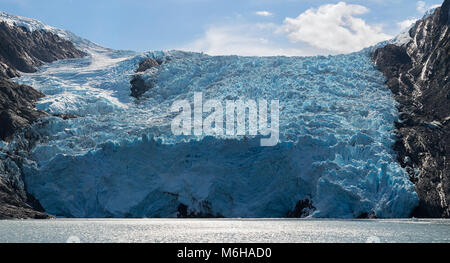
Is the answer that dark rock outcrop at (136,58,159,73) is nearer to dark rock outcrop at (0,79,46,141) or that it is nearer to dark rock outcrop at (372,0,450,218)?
dark rock outcrop at (0,79,46,141)

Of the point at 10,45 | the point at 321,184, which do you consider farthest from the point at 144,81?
the point at 321,184

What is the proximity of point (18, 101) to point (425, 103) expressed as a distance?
3920 centimetres

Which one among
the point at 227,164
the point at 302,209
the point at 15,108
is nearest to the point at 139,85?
the point at 15,108

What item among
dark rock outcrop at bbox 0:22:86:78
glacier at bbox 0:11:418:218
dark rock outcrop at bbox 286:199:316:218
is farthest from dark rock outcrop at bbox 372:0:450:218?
dark rock outcrop at bbox 0:22:86:78

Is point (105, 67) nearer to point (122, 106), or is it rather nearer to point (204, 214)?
point (122, 106)

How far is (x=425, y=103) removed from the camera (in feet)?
198

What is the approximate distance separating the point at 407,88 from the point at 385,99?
14.3 ft

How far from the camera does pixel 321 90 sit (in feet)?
203

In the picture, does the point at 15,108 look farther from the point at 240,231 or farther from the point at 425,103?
the point at 425,103

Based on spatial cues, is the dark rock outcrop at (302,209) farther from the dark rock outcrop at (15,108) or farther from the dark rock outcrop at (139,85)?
the dark rock outcrop at (15,108)

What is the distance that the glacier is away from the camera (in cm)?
4947

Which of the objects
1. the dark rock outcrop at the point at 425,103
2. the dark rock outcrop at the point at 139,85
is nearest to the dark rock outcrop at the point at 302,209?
the dark rock outcrop at the point at 425,103

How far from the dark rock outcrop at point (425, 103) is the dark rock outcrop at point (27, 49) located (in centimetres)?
3964

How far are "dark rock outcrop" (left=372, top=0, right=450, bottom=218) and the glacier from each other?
4.49 feet
